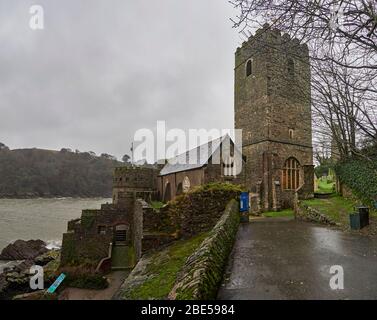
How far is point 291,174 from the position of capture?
23438 millimetres

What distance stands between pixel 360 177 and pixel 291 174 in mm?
8526

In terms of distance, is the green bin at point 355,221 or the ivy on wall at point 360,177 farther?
the ivy on wall at point 360,177

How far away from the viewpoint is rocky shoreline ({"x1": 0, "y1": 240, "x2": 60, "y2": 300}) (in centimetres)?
1644

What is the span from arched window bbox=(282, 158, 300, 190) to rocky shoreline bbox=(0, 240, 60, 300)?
19241 millimetres

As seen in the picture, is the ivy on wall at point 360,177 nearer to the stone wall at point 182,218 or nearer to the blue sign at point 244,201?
the blue sign at point 244,201

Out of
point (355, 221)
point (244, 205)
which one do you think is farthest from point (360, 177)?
point (244, 205)

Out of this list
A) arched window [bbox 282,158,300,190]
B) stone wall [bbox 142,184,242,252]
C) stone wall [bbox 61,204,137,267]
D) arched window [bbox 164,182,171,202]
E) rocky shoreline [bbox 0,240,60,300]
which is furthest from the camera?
arched window [bbox 164,182,171,202]

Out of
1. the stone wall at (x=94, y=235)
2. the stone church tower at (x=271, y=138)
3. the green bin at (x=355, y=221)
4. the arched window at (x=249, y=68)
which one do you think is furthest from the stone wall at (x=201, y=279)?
the arched window at (x=249, y=68)

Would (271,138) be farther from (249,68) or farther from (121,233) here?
(121,233)

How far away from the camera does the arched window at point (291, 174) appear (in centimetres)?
2303

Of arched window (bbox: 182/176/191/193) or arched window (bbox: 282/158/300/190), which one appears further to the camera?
arched window (bbox: 182/176/191/193)

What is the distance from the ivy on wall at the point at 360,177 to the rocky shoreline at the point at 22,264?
18.9 metres

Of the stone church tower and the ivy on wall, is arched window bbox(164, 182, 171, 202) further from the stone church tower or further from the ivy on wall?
the ivy on wall

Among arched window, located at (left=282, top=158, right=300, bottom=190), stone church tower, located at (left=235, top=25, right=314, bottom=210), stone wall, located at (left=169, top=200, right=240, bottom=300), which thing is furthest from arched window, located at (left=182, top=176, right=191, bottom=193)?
stone wall, located at (left=169, top=200, right=240, bottom=300)
